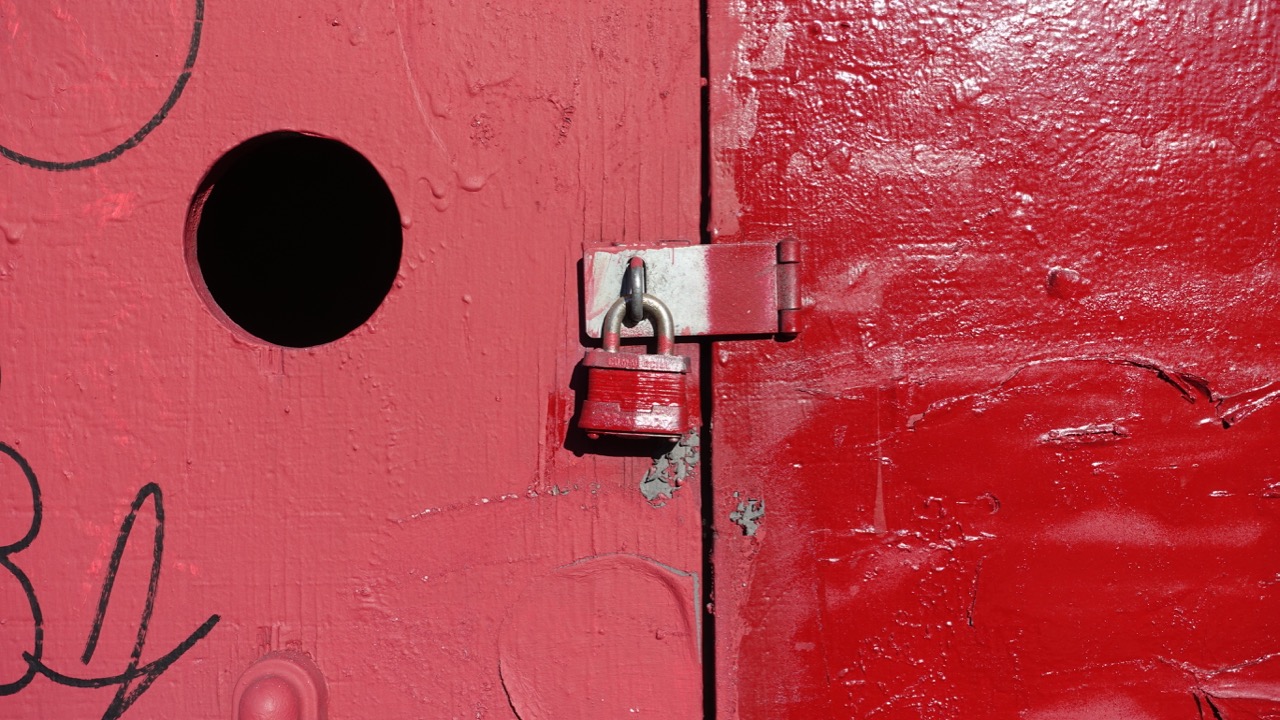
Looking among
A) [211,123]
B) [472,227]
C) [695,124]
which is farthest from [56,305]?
[695,124]

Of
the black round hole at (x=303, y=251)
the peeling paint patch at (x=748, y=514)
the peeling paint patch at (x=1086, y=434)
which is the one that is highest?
the black round hole at (x=303, y=251)

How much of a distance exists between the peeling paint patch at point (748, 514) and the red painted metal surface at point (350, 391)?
0.06 m

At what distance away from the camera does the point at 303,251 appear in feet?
5.35

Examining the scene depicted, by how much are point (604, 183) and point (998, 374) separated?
55cm

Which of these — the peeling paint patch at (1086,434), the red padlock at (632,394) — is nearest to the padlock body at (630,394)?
the red padlock at (632,394)

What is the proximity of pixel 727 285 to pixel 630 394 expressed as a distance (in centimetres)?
18

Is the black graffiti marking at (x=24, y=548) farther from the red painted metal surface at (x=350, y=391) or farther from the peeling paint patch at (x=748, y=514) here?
A: the peeling paint patch at (x=748, y=514)

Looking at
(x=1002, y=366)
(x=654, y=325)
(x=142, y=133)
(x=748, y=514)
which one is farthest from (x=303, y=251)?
(x=1002, y=366)

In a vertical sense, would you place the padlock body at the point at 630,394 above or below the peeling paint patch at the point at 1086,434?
above

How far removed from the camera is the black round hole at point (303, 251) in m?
1.52

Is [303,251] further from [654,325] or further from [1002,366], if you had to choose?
[1002,366]

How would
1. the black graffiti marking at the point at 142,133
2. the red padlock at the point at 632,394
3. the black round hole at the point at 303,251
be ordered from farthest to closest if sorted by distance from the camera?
the black round hole at the point at 303,251 < the black graffiti marking at the point at 142,133 < the red padlock at the point at 632,394

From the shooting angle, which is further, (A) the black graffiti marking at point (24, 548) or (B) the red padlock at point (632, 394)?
(A) the black graffiti marking at point (24, 548)

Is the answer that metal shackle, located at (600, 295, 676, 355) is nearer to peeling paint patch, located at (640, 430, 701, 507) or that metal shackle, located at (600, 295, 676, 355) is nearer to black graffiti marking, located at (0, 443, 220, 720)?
peeling paint patch, located at (640, 430, 701, 507)
